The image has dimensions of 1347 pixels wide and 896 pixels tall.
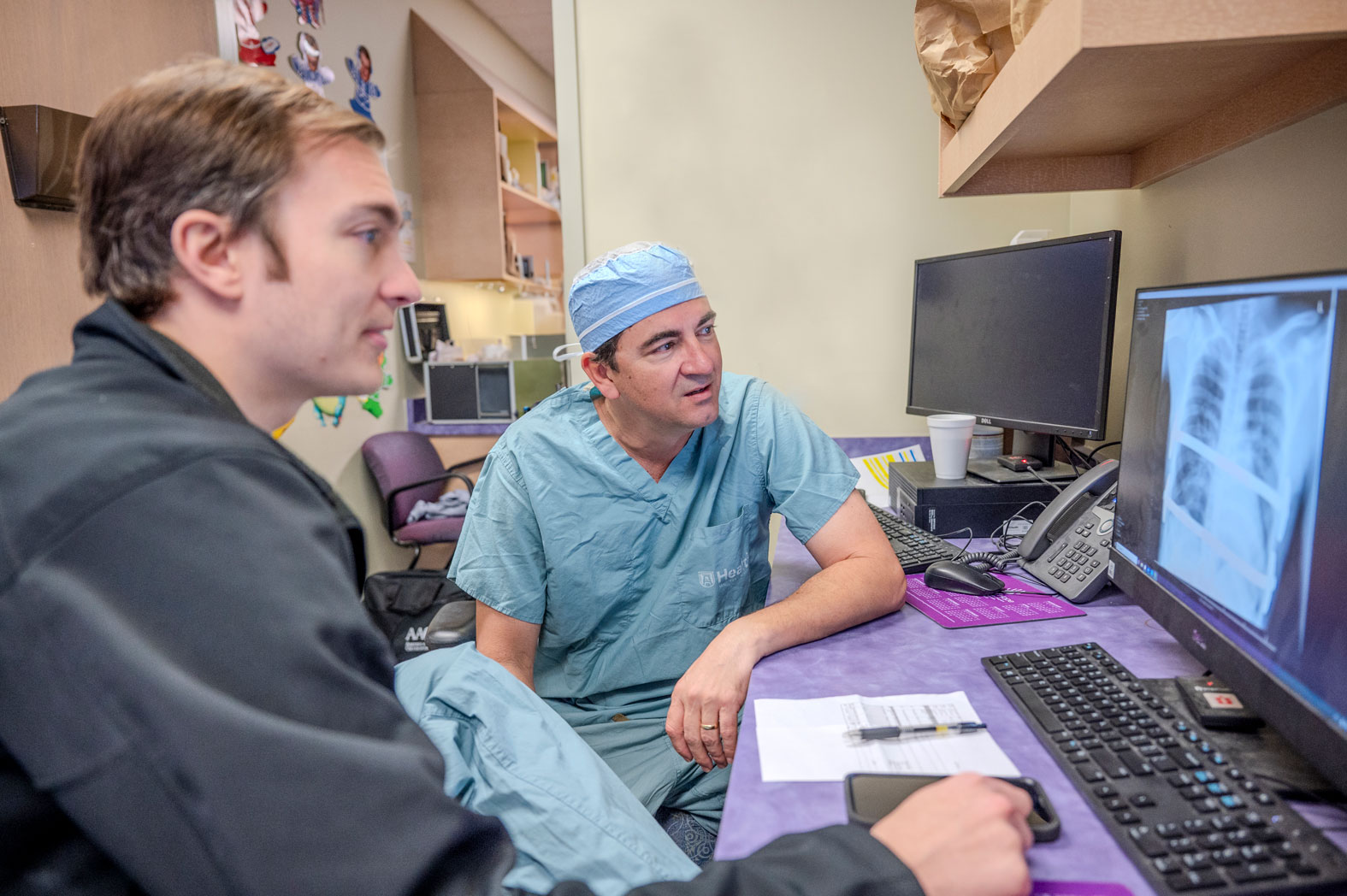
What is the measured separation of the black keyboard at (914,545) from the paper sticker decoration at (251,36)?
8.01ft

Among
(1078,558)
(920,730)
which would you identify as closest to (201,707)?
(920,730)

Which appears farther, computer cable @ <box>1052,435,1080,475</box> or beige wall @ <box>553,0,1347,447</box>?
beige wall @ <box>553,0,1347,447</box>

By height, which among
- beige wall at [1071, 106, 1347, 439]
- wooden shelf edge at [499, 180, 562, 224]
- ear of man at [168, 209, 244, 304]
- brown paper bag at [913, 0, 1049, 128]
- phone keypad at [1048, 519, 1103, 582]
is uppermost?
wooden shelf edge at [499, 180, 562, 224]

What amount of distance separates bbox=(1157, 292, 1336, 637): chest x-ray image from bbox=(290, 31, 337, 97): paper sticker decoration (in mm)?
3024

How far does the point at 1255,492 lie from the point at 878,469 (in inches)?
59.4

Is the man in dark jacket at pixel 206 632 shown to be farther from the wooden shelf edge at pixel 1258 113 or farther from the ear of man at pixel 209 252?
the wooden shelf edge at pixel 1258 113

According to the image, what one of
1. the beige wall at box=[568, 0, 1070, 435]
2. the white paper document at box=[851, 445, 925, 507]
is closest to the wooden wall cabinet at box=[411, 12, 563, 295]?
the beige wall at box=[568, 0, 1070, 435]

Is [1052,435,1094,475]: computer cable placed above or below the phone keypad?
above

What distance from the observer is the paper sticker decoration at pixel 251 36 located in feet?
8.49

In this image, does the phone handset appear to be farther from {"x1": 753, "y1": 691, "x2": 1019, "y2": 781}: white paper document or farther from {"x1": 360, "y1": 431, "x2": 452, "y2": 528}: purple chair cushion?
{"x1": 360, "y1": 431, "x2": 452, "y2": 528}: purple chair cushion

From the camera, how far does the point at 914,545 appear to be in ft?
4.98

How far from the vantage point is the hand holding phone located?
0.60 metres

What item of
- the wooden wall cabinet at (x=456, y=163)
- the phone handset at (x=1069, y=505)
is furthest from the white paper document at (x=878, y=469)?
the wooden wall cabinet at (x=456, y=163)

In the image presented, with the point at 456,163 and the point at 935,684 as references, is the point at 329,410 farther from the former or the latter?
the point at 935,684
